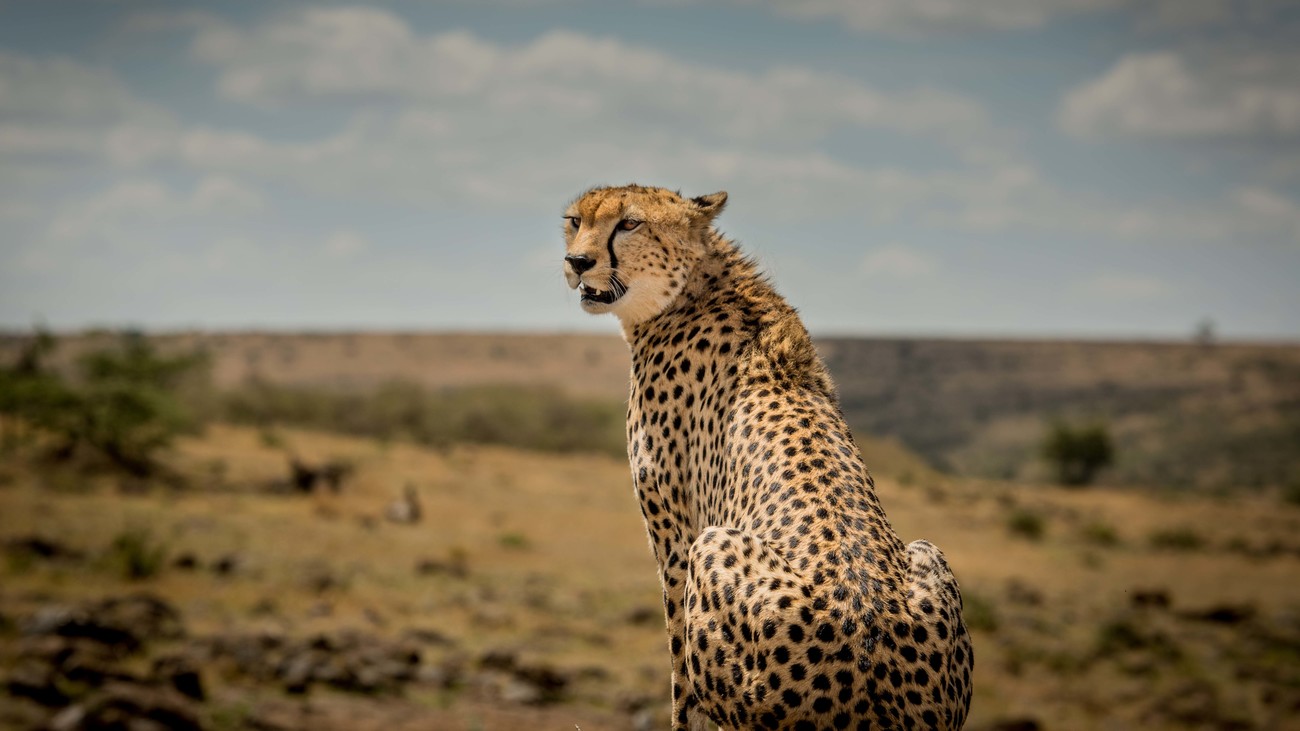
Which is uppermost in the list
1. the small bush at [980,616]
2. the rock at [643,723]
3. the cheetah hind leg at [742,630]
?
the cheetah hind leg at [742,630]

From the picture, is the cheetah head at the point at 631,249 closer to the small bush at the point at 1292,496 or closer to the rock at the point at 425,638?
the rock at the point at 425,638

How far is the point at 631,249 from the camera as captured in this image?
5066 mm

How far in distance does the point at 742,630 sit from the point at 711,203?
2126 mm

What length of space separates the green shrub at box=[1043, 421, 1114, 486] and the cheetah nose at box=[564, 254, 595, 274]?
49.6m

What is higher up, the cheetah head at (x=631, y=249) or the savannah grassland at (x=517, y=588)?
the cheetah head at (x=631, y=249)

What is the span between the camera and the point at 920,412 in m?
80.6

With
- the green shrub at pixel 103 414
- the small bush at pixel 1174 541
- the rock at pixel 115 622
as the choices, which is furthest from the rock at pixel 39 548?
the small bush at pixel 1174 541

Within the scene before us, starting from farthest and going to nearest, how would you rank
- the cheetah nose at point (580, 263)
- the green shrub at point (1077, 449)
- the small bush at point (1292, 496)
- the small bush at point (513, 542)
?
1. the green shrub at point (1077, 449)
2. the small bush at point (1292, 496)
3. the small bush at point (513, 542)
4. the cheetah nose at point (580, 263)

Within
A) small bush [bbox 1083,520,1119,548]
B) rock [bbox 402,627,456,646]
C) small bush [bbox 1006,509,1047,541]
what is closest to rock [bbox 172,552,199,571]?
rock [bbox 402,627,456,646]

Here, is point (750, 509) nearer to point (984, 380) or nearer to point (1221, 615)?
point (1221, 615)

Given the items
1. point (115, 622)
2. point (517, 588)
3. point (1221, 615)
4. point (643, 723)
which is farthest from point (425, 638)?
point (1221, 615)

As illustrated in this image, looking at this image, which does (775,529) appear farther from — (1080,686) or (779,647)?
(1080,686)

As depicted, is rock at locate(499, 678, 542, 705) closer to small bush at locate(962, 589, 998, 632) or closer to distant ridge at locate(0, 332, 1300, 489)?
small bush at locate(962, 589, 998, 632)

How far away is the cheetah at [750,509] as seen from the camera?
364 cm
